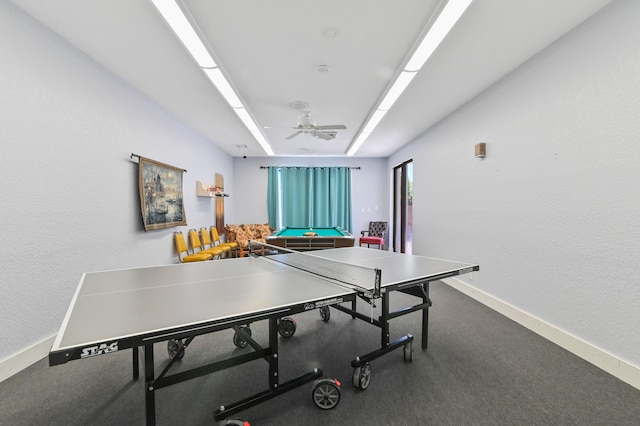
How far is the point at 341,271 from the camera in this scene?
1891 mm

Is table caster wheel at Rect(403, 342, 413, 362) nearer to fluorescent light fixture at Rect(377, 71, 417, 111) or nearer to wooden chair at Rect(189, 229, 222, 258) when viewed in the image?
fluorescent light fixture at Rect(377, 71, 417, 111)

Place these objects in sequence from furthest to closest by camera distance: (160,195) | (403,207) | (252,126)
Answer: (403,207), (252,126), (160,195)

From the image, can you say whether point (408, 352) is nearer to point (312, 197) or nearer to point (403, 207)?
point (403, 207)

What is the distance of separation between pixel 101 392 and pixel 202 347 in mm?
726

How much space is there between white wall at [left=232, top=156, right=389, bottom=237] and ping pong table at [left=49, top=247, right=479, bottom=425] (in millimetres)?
5776

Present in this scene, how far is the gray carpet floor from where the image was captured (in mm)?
1552

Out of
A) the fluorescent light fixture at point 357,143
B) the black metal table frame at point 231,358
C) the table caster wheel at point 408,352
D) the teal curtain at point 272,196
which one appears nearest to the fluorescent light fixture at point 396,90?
the fluorescent light fixture at point 357,143

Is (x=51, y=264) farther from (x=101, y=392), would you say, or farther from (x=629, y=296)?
(x=629, y=296)

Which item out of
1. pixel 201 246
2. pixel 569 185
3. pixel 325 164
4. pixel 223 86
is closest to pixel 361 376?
pixel 569 185

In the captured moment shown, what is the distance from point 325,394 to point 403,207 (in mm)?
6084

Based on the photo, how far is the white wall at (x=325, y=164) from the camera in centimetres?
785

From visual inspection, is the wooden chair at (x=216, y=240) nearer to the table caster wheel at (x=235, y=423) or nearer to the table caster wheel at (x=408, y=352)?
the table caster wheel at (x=408, y=352)

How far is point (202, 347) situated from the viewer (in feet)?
7.70

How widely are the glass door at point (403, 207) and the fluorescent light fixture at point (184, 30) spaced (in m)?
5.08
